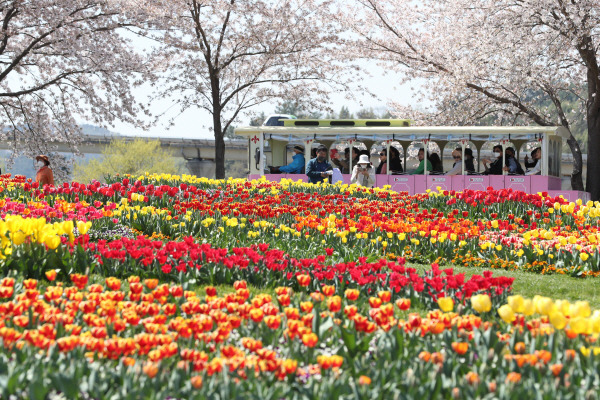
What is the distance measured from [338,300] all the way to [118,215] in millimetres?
6341

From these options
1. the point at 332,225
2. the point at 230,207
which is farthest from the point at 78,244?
the point at 230,207

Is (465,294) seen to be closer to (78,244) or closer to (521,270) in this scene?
(78,244)

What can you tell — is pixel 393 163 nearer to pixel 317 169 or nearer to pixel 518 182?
pixel 518 182

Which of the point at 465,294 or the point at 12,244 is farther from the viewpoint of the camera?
the point at 12,244

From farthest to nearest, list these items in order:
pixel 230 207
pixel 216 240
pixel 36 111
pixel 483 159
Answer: pixel 36 111
pixel 483 159
pixel 230 207
pixel 216 240

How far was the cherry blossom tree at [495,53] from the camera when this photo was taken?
22.1 metres

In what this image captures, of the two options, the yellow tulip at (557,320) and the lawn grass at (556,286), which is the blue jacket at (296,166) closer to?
the lawn grass at (556,286)

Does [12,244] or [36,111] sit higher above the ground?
[36,111]

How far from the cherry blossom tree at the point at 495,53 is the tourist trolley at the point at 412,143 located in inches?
109

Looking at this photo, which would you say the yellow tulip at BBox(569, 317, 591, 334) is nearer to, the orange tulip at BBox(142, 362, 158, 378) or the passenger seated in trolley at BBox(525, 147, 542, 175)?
the orange tulip at BBox(142, 362, 158, 378)

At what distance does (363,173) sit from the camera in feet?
59.0

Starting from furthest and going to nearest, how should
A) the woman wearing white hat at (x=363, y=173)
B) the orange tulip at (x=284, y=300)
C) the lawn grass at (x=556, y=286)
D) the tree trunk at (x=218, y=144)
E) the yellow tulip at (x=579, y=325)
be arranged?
the tree trunk at (x=218, y=144) < the woman wearing white hat at (x=363, y=173) < the lawn grass at (x=556, y=286) < the orange tulip at (x=284, y=300) < the yellow tulip at (x=579, y=325)

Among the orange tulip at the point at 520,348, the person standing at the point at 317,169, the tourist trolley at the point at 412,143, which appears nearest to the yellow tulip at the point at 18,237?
the orange tulip at the point at 520,348

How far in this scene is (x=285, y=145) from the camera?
23.4 meters
